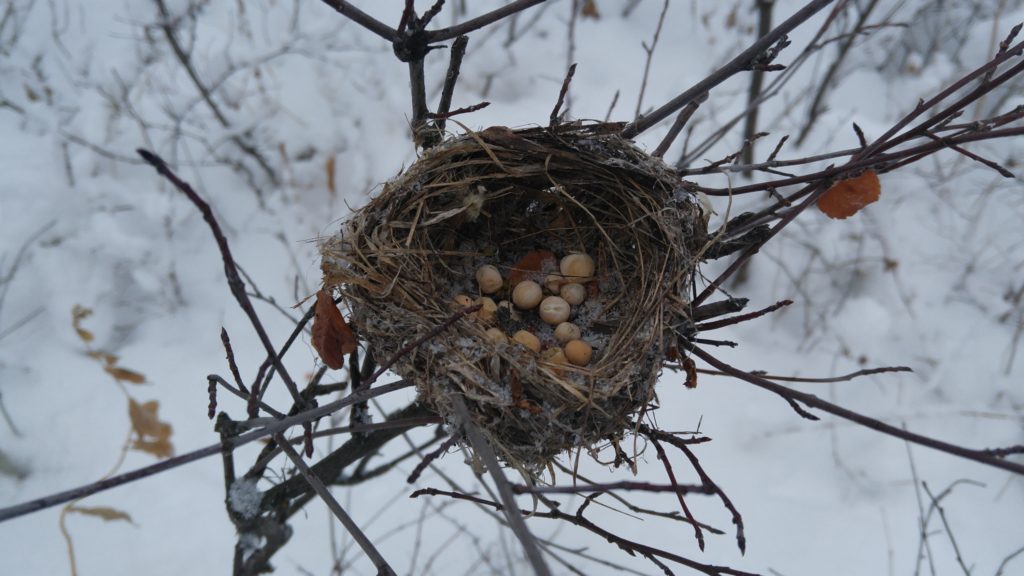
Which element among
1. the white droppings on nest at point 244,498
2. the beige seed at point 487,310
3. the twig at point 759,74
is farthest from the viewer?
the twig at point 759,74

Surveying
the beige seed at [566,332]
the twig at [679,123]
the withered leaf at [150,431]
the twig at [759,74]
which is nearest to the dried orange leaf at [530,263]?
the beige seed at [566,332]

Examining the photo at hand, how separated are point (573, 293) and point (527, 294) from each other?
100mm

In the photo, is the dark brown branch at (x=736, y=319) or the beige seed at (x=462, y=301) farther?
the beige seed at (x=462, y=301)

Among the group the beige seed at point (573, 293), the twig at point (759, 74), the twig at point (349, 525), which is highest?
the twig at point (759, 74)

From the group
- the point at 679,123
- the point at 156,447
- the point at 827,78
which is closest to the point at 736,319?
the point at 679,123

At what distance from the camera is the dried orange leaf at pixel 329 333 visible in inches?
33.1

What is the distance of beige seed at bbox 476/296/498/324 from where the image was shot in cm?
115

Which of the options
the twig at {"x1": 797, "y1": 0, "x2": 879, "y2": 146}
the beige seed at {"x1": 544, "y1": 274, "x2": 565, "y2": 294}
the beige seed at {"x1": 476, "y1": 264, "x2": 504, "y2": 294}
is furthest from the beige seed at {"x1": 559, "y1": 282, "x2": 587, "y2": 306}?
the twig at {"x1": 797, "y1": 0, "x2": 879, "y2": 146}

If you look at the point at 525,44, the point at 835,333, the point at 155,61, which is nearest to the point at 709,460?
the point at 835,333

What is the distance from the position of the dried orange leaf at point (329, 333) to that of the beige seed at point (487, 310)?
11.8 inches

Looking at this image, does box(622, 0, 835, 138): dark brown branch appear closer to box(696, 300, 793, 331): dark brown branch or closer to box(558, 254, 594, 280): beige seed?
box(696, 300, 793, 331): dark brown branch

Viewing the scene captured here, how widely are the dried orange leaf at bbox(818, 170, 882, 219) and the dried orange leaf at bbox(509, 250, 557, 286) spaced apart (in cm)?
64

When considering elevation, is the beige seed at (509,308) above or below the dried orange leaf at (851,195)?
above

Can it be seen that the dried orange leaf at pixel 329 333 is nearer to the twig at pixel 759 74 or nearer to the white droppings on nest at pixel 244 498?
the white droppings on nest at pixel 244 498
